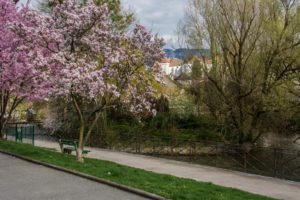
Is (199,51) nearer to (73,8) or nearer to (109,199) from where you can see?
(73,8)

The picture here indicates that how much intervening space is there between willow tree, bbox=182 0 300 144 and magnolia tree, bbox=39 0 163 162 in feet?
28.7

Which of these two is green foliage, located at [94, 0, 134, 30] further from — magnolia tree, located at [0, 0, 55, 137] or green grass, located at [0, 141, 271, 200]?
green grass, located at [0, 141, 271, 200]

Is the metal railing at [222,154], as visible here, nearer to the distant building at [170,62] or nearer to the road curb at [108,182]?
the distant building at [170,62]

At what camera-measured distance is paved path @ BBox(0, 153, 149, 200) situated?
1057cm

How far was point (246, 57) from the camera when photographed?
26.5 meters

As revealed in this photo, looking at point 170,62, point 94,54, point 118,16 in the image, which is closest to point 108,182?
point 94,54

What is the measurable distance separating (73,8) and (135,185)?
791 centimetres

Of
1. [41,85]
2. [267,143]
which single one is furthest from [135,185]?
[267,143]

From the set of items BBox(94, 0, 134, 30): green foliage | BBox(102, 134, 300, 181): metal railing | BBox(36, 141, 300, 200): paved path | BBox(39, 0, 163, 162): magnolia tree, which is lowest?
BBox(36, 141, 300, 200): paved path

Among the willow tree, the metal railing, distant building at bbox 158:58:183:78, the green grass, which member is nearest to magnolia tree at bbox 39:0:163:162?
distant building at bbox 158:58:183:78

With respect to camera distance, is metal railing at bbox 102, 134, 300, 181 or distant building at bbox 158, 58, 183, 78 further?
distant building at bbox 158, 58, 183, 78

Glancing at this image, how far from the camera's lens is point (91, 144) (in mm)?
29562

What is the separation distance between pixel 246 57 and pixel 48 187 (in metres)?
17.4

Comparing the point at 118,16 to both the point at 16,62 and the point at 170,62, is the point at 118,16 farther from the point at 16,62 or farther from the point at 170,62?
the point at 170,62
